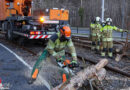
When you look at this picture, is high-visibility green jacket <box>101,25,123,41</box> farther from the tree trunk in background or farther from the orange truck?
the tree trunk in background

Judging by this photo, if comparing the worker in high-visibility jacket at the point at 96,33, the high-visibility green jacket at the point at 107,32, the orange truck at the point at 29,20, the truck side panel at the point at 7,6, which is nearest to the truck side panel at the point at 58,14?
the orange truck at the point at 29,20

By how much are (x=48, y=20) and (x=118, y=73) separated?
18.9 ft

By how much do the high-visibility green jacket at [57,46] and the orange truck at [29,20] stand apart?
18.8 feet

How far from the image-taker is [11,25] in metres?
12.5

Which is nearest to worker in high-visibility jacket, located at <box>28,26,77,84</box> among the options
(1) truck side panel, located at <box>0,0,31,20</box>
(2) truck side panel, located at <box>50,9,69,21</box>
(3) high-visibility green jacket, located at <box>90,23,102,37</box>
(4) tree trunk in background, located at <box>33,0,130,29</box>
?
(3) high-visibility green jacket, located at <box>90,23,102,37</box>

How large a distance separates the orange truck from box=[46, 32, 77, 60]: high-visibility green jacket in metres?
5.72

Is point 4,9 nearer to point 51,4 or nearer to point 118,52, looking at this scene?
point 118,52

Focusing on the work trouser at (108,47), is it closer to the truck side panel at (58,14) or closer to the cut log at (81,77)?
the truck side panel at (58,14)

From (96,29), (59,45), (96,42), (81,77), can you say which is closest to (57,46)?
(59,45)

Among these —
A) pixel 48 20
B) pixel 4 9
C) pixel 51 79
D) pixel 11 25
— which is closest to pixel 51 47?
pixel 51 79

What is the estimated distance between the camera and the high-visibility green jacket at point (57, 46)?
412 cm

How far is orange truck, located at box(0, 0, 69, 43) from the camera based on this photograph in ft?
33.1

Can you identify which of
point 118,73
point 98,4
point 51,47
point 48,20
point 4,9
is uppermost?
point 98,4

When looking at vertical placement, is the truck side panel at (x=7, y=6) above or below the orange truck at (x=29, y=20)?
above
